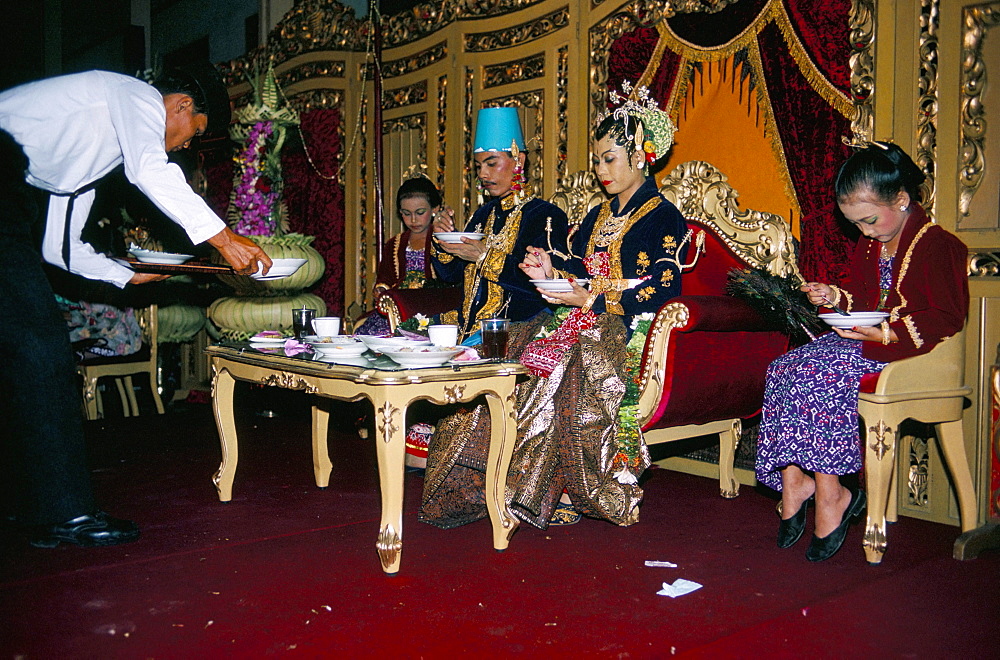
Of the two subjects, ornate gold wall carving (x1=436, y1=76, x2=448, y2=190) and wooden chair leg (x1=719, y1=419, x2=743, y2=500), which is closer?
wooden chair leg (x1=719, y1=419, x2=743, y2=500)

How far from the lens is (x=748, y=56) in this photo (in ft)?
12.7

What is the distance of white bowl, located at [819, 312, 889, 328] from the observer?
267 cm

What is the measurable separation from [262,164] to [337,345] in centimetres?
303

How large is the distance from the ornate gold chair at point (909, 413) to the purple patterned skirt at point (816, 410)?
5cm

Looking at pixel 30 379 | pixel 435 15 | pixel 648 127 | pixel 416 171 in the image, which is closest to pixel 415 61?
pixel 435 15

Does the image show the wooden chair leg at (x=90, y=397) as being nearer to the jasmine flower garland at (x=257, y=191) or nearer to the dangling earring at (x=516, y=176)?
the jasmine flower garland at (x=257, y=191)

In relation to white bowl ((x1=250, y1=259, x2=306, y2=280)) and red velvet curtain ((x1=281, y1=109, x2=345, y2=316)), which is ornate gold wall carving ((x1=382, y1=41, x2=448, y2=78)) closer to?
red velvet curtain ((x1=281, y1=109, x2=345, y2=316))

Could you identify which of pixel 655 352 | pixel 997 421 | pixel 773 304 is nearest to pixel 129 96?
pixel 655 352

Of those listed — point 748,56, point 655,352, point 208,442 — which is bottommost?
point 208,442

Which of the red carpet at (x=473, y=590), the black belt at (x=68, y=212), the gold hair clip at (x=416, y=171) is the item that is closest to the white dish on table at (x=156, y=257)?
the black belt at (x=68, y=212)

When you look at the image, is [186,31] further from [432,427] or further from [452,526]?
[452,526]

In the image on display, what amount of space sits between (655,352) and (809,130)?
1324 mm

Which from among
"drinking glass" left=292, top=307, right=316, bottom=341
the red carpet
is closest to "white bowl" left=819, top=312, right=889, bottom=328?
the red carpet

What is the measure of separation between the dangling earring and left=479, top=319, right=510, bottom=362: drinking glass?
46.0 inches
